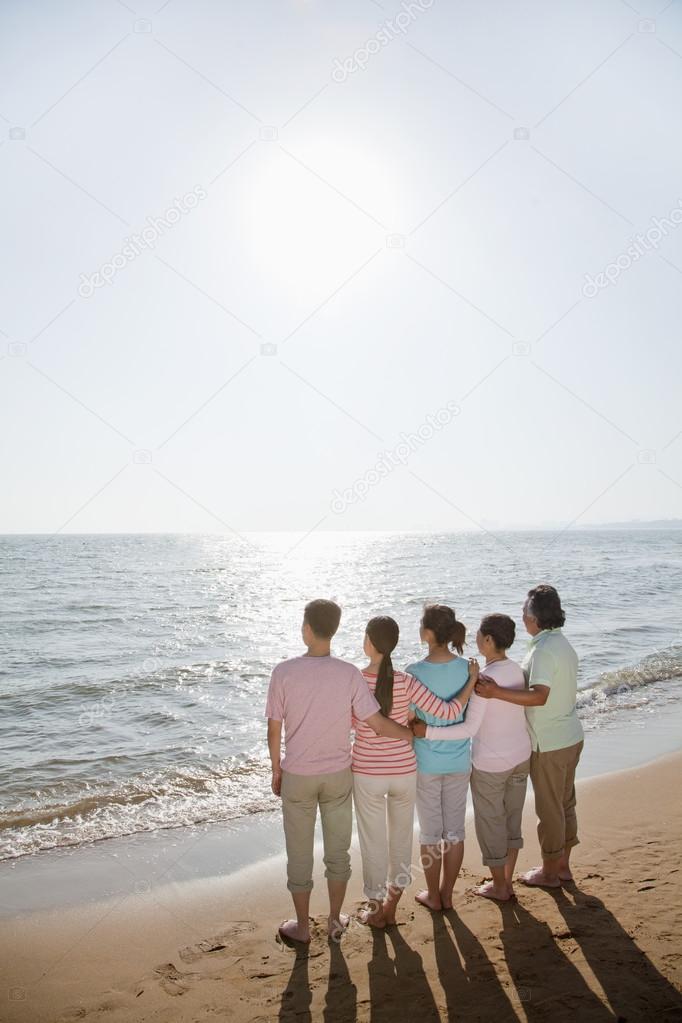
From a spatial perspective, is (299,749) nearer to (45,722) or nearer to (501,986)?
(501,986)

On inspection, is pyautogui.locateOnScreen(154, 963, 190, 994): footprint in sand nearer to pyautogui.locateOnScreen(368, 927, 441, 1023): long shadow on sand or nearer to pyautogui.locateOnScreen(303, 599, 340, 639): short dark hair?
pyautogui.locateOnScreen(368, 927, 441, 1023): long shadow on sand

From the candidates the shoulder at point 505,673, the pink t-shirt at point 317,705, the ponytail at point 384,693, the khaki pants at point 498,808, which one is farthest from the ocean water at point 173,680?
the shoulder at point 505,673

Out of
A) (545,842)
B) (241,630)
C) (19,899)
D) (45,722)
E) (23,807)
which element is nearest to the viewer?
(545,842)

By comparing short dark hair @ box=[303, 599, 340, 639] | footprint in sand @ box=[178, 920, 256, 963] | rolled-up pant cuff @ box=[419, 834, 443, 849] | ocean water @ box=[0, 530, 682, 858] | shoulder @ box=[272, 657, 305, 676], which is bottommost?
ocean water @ box=[0, 530, 682, 858]

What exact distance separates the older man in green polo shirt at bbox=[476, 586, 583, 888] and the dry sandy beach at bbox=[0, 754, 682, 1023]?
0.53 meters

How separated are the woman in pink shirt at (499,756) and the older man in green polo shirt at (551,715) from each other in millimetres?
117

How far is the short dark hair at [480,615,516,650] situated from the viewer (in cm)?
412

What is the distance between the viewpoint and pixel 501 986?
3.36 meters

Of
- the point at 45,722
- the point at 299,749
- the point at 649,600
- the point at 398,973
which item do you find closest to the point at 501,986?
the point at 398,973

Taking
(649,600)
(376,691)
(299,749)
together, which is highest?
(376,691)

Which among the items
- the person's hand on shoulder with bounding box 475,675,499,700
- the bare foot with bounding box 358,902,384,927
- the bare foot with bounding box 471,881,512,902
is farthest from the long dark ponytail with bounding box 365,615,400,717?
the bare foot with bounding box 471,881,512,902

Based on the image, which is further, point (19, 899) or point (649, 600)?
point (649, 600)

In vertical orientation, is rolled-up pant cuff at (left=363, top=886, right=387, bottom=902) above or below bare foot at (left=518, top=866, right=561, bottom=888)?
above

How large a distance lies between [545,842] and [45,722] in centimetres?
825
